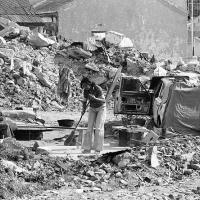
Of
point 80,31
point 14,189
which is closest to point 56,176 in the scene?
point 14,189

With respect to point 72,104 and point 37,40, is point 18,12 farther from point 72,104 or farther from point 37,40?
→ point 72,104

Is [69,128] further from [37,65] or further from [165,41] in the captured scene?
[165,41]

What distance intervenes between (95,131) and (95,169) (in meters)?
2.32

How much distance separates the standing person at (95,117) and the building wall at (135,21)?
25756 mm

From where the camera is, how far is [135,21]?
130 feet

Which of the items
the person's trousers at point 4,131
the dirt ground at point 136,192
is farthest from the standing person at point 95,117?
the dirt ground at point 136,192

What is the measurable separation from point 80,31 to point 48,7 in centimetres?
277

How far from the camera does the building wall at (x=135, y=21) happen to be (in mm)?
38406

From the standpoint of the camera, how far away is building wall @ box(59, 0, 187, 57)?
38406mm

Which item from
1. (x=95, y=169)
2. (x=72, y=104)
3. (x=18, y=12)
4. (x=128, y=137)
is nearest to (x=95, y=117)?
(x=128, y=137)

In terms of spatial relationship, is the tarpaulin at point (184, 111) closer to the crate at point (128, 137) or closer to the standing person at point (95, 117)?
the crate at point (128, 137)

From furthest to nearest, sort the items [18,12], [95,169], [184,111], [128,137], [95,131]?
1. [18,12]
2. [184,111]
3. [128,137]
4. [95,131]
5. [95,169]

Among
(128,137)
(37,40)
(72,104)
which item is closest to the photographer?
(128,137)

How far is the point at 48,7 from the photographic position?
130 ft
